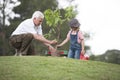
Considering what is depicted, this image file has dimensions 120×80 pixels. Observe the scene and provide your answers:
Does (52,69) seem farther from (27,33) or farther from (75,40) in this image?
(75,40)

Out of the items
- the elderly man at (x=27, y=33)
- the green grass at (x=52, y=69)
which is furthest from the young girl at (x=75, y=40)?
the green grass at (x=52, y=69)

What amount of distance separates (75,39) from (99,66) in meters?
2.42

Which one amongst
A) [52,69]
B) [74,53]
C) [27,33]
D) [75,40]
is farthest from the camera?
[74,53]

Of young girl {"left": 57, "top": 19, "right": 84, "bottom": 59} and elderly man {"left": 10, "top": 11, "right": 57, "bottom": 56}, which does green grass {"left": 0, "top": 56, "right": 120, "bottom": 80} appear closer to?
elderly man {"left": 10, "top": 11, "right": 57, "bottom": 56}

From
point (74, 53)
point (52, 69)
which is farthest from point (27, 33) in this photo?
point (52, 69)

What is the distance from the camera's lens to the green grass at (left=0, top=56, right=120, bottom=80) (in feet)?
20.5

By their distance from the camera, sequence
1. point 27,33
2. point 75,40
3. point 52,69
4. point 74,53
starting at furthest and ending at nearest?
point 74,53 < point 75,40 < point 27,33 < point 52,69

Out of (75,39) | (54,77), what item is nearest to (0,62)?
(54,77)

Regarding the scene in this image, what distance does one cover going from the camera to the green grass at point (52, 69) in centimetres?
623

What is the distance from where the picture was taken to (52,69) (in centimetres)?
671

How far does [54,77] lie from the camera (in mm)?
6164

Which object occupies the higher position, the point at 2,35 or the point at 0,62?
the point at 2,35

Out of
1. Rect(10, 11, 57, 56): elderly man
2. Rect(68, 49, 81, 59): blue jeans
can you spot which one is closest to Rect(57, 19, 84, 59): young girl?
Rect(68, 49, 81, 59): blue jeans

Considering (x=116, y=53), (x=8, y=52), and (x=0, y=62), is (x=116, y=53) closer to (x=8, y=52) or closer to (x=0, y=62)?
(x=8, y=52)
